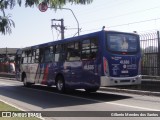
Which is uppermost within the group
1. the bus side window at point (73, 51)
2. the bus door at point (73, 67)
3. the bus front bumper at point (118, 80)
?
the bus side window at point (73, 51)

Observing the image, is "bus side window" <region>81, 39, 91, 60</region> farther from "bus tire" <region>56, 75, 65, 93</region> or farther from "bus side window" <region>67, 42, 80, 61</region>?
"bus tire" <region>56, 75, 65, 93</region>

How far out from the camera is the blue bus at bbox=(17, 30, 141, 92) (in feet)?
52.4

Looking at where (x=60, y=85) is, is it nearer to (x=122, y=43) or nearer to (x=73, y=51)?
(x=73, y=51)

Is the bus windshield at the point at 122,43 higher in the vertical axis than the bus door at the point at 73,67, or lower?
higher

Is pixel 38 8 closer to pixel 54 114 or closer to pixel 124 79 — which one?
pixel 54 114

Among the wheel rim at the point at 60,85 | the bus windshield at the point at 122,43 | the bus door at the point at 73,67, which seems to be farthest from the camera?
the wheel rim at the point at 60,85

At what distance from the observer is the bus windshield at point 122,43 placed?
16.2m

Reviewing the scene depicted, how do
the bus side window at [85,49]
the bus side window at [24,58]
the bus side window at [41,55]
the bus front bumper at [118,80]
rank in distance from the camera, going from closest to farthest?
the bus front bumper at [118,80] → the bus side window at [85,49] → the bus side window at [41,55] → the bus side window at [24,58]

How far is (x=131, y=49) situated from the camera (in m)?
17.0

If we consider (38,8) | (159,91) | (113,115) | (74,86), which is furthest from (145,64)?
(38,8)

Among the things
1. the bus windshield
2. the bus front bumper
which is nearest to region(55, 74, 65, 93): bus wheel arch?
the bus front bumper

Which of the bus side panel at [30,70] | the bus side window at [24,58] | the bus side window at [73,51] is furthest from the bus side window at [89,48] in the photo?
the bus side window at [24,58]

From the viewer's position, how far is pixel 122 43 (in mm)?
16672

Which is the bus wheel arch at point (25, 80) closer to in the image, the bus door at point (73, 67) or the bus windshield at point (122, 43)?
the bus door at point (73, 67)
